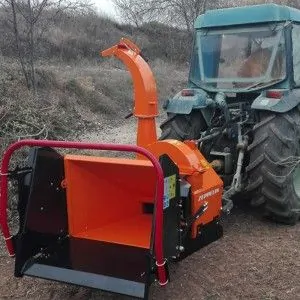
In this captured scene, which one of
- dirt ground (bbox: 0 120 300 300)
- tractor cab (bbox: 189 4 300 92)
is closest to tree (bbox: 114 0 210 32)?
tractor cab (bbox: 189 4 300 92)

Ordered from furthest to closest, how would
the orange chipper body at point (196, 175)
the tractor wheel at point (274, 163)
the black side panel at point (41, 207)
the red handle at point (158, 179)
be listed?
the tractor wheel at point (274, 163)
the orange chipper body at point (196, 175)
the black side panel at point (41, 207)
the red handle at point (158, 179)

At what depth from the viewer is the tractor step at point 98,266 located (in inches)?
111

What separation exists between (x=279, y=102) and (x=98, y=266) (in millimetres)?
2139

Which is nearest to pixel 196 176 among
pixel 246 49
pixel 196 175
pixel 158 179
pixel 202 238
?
pixel 196 175

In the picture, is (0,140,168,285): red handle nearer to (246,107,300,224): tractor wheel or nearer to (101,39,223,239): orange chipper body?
(101,39,223,239): orange chipper body

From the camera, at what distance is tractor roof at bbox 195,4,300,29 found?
14.5ft

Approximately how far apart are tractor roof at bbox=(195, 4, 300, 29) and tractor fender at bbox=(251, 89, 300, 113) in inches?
28.3

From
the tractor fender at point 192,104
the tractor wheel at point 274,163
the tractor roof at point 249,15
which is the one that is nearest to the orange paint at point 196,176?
the tractor wheel at point 274,163

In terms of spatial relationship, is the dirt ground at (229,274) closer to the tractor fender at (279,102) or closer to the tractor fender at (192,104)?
the tractor fender at (279,102)

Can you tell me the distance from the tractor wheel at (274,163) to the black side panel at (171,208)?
1.29m

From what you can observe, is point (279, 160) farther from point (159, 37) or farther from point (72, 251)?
point (159, 37)

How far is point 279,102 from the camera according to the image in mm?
4160

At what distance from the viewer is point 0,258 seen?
3.76 meters

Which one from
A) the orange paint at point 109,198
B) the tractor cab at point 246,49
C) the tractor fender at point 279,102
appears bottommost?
the orange paint at point 109,198
